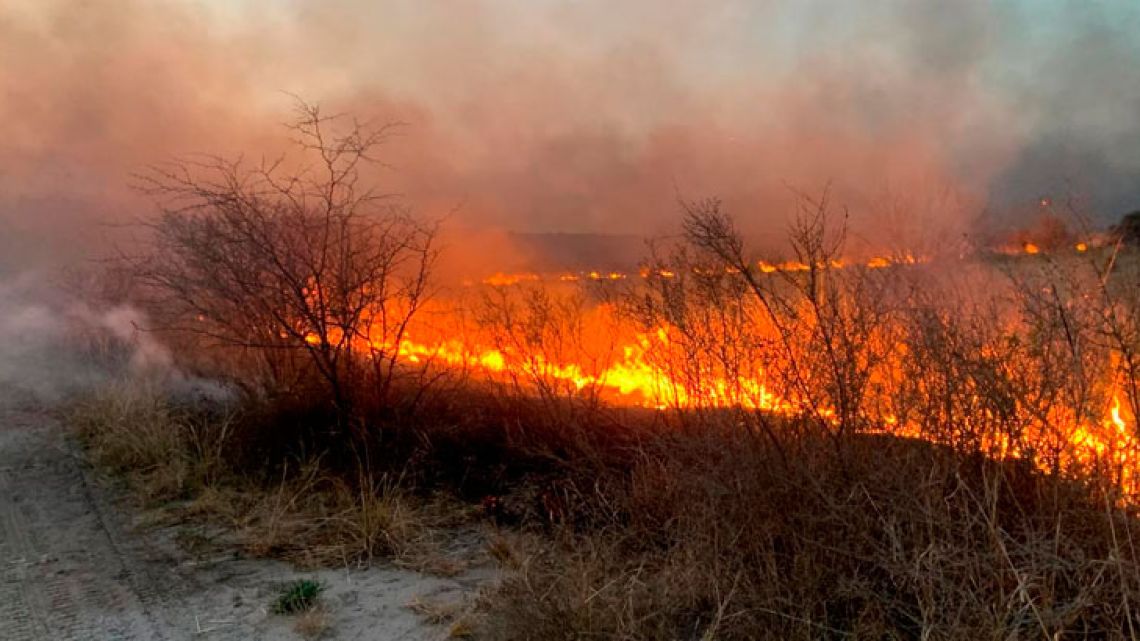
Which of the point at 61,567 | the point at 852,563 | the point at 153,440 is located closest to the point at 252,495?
the point at 61,567

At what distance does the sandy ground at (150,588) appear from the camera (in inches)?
189

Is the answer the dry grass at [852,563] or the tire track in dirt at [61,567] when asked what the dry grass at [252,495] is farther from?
the dry grass at [852,563]

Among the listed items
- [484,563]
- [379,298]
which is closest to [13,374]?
[379,298]

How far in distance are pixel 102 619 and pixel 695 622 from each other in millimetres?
3539

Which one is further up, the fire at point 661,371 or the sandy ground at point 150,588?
the fire at point 661,371

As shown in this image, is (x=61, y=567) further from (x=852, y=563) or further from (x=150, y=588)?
(x=852, y=563)

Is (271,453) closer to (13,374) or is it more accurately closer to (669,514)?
(669,514)

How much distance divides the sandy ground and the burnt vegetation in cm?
39

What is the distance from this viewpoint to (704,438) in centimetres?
511

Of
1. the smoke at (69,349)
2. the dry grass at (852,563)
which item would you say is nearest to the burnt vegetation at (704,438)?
the dry grass at (852,563)

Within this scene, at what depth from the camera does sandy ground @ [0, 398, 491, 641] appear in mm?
4812

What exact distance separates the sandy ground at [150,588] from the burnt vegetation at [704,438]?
1.29 feet

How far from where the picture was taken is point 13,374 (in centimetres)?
1466

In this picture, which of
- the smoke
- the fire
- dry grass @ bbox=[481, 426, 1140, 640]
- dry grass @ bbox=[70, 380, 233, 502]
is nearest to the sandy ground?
dry grass @ bbox=[70, 380, 233, 502]
